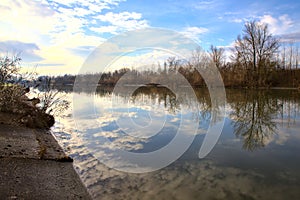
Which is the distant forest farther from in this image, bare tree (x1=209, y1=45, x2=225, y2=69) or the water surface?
the water surface

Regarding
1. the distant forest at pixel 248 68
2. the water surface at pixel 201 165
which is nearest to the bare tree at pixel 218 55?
the distant forest at pixel 248 68

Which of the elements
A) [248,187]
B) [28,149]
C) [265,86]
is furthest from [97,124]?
[265,86]

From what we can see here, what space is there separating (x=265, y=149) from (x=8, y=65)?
11212 mm

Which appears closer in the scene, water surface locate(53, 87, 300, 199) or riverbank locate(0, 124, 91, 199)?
riverbank locate(0, 124, 91, 199)

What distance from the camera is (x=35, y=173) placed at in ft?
17.9

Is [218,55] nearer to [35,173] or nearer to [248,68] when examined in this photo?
[248,68]

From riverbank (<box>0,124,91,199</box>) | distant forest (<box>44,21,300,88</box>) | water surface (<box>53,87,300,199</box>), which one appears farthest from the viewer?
distant forest (<box>44,21,300,88</box>)

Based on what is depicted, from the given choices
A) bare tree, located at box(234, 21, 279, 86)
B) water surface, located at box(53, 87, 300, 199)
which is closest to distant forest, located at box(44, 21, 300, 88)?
bare tree, located at box(234, 21, 279, 86)

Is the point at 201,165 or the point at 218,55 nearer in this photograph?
the point at 201,165

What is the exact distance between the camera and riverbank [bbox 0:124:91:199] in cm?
451

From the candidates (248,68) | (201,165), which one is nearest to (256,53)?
(248,68)

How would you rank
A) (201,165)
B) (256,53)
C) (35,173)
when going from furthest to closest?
(256,53) < (201,165) < (35,173)

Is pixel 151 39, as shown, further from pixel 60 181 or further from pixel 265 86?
pixel 265 86

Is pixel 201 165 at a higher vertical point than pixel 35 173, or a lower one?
lower
